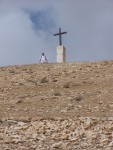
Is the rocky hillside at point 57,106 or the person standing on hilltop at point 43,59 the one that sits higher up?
the person standing on hilltop at point 43,59

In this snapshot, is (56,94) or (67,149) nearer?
(67,149)

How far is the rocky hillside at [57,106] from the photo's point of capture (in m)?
12.1

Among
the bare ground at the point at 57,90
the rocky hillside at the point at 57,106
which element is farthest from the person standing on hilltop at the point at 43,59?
the rocky hillside at the point at 57,106

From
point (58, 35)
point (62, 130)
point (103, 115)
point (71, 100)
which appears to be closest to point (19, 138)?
point (62, 130)

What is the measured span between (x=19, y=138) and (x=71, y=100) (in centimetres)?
438

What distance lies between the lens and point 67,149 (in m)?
11.4

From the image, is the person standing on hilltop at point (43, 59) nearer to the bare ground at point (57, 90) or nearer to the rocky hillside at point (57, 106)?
the bare ground at point (57, 90)

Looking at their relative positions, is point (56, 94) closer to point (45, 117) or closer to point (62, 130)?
point (45, 117)

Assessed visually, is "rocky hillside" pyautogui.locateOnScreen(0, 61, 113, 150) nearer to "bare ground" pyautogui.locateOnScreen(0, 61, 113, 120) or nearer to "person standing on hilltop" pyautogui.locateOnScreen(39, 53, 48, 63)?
"bare ground" pyautogui.locateOnScreen(0, 61, 113, 120)

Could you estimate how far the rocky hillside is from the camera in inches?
475

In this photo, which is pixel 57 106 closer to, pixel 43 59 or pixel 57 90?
pixel 57 90

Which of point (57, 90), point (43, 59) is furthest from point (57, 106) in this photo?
point (43, 59)

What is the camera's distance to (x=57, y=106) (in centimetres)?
1573

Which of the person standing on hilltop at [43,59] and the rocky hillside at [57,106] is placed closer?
the rocky hillside at [57,106]
